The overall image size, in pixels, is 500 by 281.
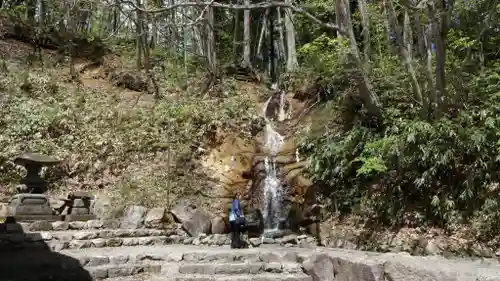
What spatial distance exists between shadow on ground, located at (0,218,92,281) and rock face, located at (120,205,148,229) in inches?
87.4

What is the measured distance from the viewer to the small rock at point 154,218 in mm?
11430

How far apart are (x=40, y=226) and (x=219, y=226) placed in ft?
14.0

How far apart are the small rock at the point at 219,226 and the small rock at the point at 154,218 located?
1.36 m

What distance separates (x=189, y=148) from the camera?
1422cm

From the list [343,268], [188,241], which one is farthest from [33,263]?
[343,268]


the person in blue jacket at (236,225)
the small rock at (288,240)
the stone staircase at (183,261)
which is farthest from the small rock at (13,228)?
the small rock at (288,240)

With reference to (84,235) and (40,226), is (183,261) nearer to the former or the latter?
(84,235)

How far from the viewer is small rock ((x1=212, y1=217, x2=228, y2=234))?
1155cm

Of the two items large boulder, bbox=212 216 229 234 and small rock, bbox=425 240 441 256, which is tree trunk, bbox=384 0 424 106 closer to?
small rock, bbox=425 240 441 256

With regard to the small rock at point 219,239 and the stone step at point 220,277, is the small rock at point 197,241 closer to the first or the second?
the small rock at point 219,239

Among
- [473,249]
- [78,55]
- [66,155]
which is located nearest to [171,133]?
[66,155]

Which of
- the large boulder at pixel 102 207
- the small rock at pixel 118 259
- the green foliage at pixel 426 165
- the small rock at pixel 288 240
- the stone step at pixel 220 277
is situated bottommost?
the small rock at pixel 288 240

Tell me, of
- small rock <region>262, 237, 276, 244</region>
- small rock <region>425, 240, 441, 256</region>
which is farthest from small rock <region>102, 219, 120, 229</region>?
small rock <region>425, 240, 441, 256</region>

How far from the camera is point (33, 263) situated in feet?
26.1
